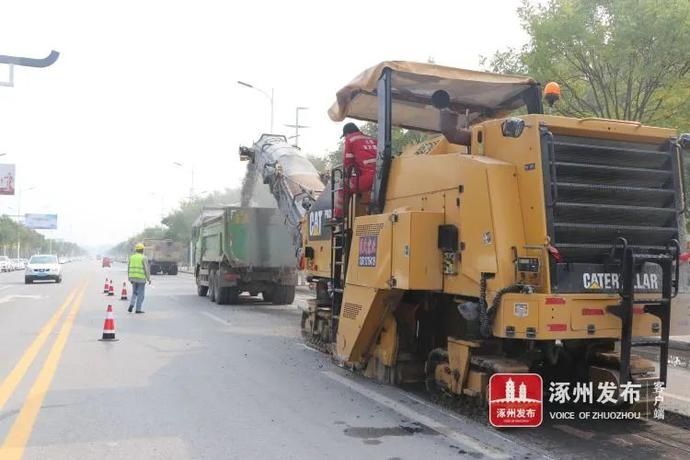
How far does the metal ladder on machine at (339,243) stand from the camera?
8.55 m

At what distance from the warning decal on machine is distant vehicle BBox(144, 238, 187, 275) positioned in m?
43.1

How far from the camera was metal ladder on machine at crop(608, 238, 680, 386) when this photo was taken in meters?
5.52

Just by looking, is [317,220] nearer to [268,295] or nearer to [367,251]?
[367,251]

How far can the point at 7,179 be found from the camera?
6831cm

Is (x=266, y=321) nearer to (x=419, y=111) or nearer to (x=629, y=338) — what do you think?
(x=419, y=111)

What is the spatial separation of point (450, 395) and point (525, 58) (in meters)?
9.42

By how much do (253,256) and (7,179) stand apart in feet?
196

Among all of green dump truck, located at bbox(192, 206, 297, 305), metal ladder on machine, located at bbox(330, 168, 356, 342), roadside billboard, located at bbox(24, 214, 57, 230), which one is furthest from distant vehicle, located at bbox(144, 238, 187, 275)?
roadside billboard, located at bbox(24, 214, 57, 230)

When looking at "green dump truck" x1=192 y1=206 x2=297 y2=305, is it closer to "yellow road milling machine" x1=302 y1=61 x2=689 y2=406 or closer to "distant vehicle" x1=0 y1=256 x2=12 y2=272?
"yellow road milling machine" x1=302 y1=61 x2=689 y2=406

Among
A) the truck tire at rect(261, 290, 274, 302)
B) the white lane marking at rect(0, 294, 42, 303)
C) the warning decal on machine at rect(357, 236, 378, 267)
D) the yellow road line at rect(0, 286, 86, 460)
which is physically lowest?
the white lane marking at rect(0, 294, 42, 303)

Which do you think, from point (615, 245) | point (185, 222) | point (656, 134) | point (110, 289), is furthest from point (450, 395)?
point (185, 222)

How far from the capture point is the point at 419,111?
29.3ft

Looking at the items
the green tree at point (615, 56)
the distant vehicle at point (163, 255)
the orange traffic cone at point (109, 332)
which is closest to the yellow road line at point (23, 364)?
the orange traffic cone at point (109, 332)

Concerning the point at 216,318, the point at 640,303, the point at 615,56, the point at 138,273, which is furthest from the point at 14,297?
the point at 640,303
